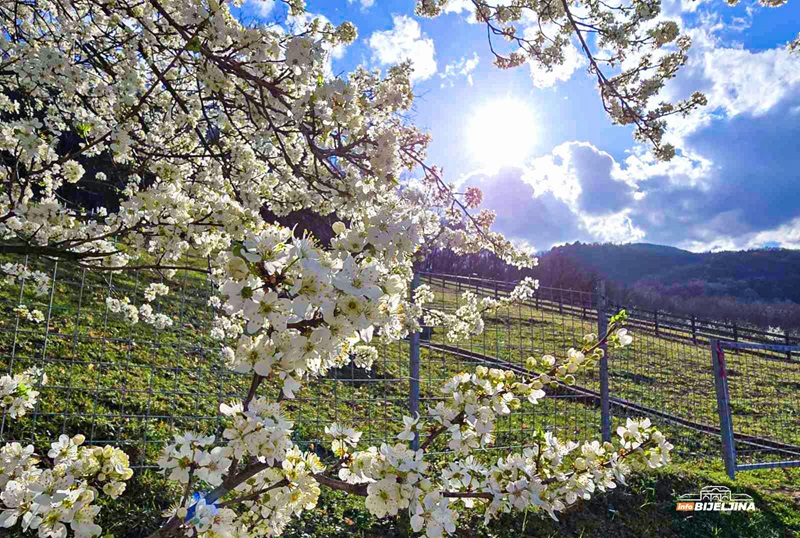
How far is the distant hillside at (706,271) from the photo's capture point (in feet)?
351

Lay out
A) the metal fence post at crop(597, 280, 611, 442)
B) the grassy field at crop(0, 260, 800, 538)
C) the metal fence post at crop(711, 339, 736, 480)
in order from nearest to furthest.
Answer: the grassy field at crop(0, 260, 800, 538)
the metal fence post at crop(597, 280, 611, 442)
the metal fence post at crop(711, 339, 736, 480)

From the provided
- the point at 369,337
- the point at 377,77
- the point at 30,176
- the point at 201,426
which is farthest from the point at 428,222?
the point at 369,337

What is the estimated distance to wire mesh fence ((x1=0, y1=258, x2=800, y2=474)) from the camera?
3807 mm

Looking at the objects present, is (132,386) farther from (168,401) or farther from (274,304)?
(274,304)

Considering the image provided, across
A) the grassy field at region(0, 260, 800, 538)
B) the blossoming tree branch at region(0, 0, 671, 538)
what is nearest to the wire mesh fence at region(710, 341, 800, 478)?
the grassy field at region(0, 260, 800, 538)

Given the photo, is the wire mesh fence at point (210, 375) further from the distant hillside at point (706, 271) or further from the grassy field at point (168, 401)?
the distant hillside at point (706, 271)

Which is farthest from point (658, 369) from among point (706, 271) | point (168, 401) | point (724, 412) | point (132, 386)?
point (706, 271)

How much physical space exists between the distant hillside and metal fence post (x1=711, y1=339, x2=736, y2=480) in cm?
8281

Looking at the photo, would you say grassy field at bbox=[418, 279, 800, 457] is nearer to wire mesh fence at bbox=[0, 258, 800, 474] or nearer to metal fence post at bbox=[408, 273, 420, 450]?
wire mesh fence at bbox=[0, 258, 800, 474]

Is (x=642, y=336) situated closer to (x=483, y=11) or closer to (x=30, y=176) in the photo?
(x=483, y=11)

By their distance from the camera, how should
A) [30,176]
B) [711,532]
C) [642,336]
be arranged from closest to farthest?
[30,176] < [711,532] < [642,336]

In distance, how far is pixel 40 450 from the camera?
3439 mm

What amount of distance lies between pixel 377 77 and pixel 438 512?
4.02 metres

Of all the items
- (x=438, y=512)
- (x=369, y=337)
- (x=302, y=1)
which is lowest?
(x=438, y=512)
